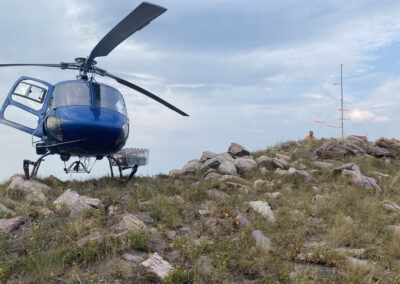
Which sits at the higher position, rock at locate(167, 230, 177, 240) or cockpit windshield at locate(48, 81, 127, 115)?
cockpit windshield at locate(48, 81, 127, 115)

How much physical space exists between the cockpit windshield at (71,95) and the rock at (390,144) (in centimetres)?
1291

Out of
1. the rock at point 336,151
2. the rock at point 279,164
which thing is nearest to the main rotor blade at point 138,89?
the rock at point 279,164

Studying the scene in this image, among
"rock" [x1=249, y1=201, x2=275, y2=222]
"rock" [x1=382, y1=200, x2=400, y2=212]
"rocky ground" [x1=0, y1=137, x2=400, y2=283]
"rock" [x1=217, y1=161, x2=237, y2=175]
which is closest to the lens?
"rocky ground" [x1=0, y1=137, x2=400, y2=283]

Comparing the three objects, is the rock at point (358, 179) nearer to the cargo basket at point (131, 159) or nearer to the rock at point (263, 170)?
the rock at point (263, 170)

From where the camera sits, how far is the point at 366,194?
8.59 metres

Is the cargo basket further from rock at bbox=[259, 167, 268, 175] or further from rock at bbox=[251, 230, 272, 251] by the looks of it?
rock at bbox=[251, 230, 272, 251]

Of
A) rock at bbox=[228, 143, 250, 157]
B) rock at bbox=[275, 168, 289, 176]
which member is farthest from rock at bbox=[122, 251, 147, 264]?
rock at bbox=[228, 143, 250, 157]

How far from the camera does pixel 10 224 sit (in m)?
5.50

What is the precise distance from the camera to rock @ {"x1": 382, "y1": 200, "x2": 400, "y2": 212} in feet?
24.6

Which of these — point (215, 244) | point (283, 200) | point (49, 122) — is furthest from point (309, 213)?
point (49, 122)

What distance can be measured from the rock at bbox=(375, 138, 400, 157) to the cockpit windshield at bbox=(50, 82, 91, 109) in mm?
12908

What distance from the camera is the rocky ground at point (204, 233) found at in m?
4.46

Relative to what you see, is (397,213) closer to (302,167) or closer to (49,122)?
(302,167)

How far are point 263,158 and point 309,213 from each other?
17.3 feet
